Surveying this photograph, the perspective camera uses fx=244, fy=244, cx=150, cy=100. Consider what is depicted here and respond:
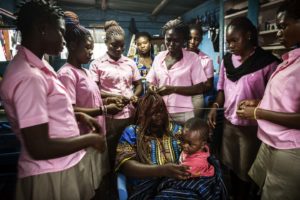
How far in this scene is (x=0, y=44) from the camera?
4.06 m

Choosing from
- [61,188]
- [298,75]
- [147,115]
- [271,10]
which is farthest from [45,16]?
[271,10]

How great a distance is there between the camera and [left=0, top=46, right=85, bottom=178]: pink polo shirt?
1.08 metres

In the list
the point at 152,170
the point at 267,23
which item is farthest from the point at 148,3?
the point at 152,170

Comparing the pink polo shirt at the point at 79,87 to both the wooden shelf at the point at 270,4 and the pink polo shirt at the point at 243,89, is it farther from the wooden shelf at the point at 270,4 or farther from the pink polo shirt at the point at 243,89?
the wooden shelf at the point at 270,4

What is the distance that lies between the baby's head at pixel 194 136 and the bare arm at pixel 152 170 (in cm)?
30

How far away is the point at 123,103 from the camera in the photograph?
2355mm

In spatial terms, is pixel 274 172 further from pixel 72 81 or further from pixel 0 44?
pixel 0 44

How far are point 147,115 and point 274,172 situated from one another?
40.3 inches

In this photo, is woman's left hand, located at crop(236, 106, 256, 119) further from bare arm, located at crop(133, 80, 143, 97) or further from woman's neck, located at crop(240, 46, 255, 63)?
bare arm, located at crop(133, 80, 143, 97)

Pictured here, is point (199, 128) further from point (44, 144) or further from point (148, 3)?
point (148, 3)

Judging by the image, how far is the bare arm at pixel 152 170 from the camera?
1.61 meters

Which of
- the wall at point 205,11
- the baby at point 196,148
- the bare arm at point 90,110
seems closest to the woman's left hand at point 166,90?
the baby at point 196,148

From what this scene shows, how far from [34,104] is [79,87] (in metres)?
0.90

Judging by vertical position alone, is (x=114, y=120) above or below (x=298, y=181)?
above
